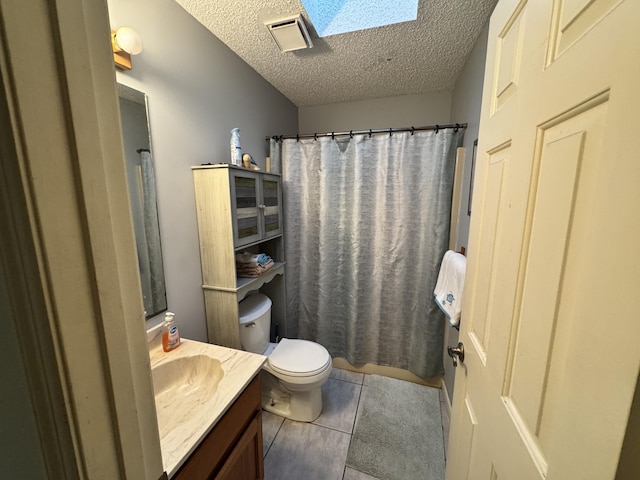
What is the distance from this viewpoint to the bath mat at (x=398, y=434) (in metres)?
1.42

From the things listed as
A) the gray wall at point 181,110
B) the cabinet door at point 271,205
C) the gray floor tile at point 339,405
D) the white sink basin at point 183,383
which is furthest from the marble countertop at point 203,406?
the gray floor tile at point 339,405

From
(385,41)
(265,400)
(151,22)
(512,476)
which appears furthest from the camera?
(265,400)

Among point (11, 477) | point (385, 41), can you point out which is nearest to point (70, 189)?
point (11, 477)

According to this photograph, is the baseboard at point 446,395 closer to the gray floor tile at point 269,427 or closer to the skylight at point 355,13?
the gray floor tile at point 269,427

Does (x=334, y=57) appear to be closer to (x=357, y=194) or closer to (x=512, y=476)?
(x=357, y=194)

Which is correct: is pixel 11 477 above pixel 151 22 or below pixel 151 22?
below

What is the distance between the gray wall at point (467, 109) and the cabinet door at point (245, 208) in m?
1.29

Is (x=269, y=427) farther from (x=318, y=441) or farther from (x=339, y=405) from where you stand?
(x=339, y=405)

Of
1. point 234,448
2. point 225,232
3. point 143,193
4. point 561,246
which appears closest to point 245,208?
point 225,232

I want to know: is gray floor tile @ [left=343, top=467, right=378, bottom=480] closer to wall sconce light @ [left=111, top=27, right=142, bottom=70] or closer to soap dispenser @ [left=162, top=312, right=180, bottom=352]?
soap dispenser @ [left=162, top=312, right=180, bottom=352]

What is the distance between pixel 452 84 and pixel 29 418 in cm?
264

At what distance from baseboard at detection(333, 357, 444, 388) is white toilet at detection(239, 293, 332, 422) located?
523 millimetres

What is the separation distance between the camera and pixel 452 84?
6.60ft


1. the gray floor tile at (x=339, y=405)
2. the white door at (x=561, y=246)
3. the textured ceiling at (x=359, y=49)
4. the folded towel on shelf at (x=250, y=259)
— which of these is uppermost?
the textured ceiling at (x=359, y=49)
